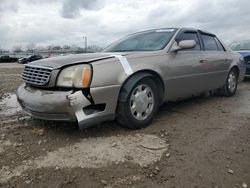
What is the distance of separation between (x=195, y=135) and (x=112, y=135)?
1083mm

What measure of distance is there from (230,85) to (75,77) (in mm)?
4096

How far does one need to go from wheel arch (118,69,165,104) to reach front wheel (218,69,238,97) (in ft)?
8.01

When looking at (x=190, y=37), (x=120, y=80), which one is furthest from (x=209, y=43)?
(x=120, y=80)

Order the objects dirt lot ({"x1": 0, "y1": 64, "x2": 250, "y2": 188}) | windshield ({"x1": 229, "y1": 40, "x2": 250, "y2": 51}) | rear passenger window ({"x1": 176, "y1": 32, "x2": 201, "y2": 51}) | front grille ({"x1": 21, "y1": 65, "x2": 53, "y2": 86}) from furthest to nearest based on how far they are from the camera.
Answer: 1. windshield ({"x1": 229, "y1": 40, "x2": 250, "y2": 51})
2. rear passenger window ({"x1": 176, "y1": 32, "x2": 201, "y2": 51})
3. front grille ({"x1": 21, "y1": 65, "x2": 53, "y2": 86})
4. dirt lot ({"x1": 0, "y1": 64, "x2": 250, "y2": 188})

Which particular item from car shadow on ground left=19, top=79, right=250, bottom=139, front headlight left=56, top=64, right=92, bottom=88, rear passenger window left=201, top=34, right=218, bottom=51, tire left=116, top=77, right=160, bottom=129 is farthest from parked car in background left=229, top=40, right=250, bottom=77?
front headlight left=56, top=64, right=92, bottom=88

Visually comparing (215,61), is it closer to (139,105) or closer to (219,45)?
(219,45)

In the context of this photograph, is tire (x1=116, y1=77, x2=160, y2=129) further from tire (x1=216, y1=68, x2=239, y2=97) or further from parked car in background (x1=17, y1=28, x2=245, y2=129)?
tire (x1=216, y1=68, x2=239, y2=97)

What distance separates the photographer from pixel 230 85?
19.6 feet

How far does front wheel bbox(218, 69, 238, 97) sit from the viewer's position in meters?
5.87

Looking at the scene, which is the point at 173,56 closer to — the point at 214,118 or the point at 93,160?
the point at 214,118

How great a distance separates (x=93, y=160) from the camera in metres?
2.76

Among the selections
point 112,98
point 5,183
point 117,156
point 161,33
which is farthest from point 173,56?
point 5,183

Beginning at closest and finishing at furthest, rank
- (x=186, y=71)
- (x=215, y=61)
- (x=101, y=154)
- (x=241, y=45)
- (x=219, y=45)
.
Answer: (x=101, y=154)
(x=186, y=71)
(x=215, y=61)
(x=219, y=45)
(x=241, y=45)

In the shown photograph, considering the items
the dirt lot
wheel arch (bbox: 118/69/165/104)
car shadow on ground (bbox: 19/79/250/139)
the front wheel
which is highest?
wheel arch (bbox: 118/69/165/104)
